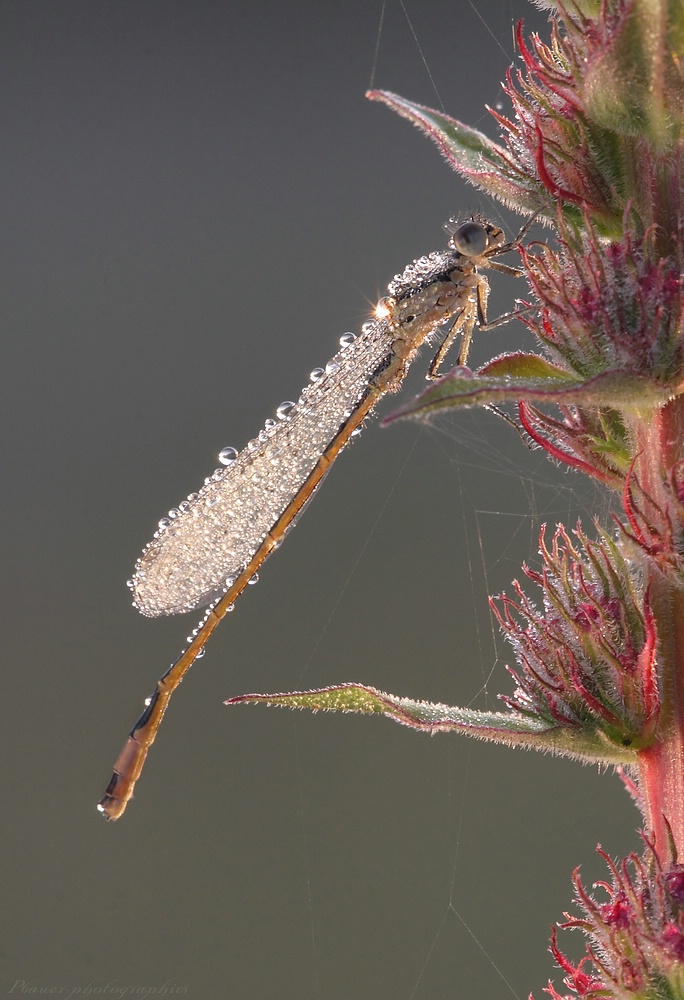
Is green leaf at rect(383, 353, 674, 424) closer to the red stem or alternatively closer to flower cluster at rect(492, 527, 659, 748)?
the red stem

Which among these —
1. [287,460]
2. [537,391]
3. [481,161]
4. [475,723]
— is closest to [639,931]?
[475,723]

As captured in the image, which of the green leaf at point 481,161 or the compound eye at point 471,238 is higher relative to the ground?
the compound eye at point 471,238

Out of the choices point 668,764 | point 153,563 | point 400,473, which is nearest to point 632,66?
point 668,764

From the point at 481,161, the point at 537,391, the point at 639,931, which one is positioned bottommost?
the point at 639,931

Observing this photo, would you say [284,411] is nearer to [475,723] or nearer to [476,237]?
[476,237]

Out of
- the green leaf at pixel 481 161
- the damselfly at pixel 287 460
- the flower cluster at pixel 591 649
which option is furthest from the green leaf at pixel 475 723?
the damselfly at pixel 287 460

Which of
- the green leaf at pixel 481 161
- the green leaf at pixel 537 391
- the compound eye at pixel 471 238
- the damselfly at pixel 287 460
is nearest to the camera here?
the green leaf at pixel 537 391

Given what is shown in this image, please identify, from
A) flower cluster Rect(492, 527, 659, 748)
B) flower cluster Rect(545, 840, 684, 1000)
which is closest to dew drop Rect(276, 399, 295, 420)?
flower cluster Rect(492, 527, 659, 748)

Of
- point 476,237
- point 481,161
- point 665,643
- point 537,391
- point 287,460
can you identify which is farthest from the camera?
point 287,460

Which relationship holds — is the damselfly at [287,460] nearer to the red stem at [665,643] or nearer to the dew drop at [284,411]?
the dew drop at [284,411]
